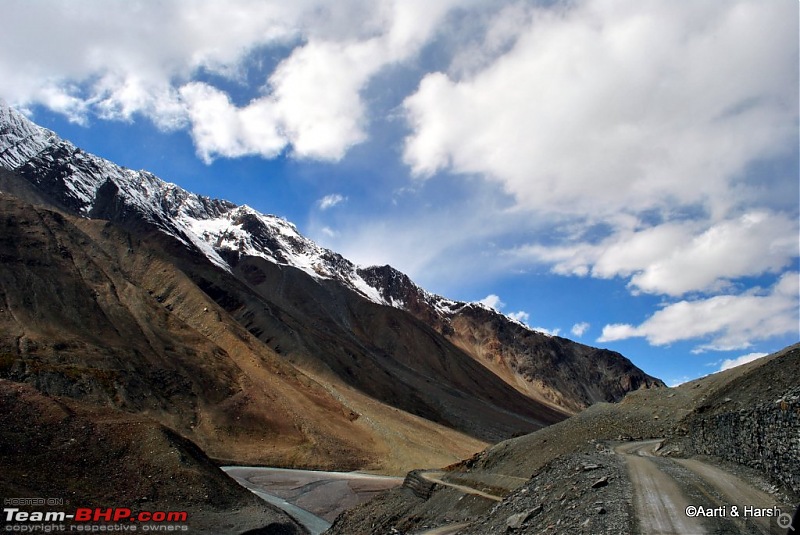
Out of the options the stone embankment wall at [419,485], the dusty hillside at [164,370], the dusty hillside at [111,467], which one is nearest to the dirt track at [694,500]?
the stone embankment wall at [419,485]

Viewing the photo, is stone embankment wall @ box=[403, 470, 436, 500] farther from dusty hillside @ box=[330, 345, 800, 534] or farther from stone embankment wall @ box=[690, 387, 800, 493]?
stone embankment wall @ box=[690, 387, 800, 493]

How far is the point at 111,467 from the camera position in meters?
31.2

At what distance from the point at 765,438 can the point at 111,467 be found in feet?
116

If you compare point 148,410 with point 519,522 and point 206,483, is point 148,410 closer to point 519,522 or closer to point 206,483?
point 206,483

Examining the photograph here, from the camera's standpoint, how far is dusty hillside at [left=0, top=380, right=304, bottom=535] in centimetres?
2756

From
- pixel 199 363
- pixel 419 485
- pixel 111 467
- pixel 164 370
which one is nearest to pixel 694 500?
pixel 419 485

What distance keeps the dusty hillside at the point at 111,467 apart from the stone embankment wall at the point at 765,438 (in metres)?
27.1

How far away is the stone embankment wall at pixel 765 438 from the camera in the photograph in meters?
14.7

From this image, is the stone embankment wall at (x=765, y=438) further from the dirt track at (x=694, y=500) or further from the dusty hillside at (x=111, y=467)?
the dusty hillside at (x=111, y=467)

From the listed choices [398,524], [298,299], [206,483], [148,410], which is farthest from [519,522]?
[298,299]

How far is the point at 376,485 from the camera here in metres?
57.7

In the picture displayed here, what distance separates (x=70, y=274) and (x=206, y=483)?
223 ft

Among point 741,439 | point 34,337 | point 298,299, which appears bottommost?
point 741,439

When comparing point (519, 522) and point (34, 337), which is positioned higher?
point (34, 337)
